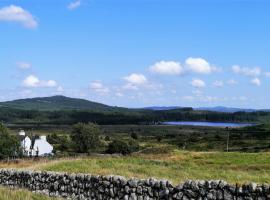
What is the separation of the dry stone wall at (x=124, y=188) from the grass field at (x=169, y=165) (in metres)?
10.8

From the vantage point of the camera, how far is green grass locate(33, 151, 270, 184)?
33281 mm

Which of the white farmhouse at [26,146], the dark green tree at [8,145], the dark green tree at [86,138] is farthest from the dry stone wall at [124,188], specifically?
the dark green tree at [86,138]

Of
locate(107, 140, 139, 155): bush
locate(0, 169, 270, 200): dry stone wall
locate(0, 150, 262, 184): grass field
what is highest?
locate(0, 169, 270, 200): dry stone wall

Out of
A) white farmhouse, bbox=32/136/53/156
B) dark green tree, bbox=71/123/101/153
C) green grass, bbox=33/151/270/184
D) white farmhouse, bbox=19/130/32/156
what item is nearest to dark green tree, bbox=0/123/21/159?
white farmhouse, bbox=19/130/32/156

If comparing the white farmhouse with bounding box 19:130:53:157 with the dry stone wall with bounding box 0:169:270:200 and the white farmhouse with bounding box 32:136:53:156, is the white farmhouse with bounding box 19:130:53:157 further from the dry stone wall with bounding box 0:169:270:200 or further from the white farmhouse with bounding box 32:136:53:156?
the dry stone wall with bounding box 0:169:270:200

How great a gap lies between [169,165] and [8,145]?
55.1 meters

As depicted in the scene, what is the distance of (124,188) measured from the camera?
54.4 ft

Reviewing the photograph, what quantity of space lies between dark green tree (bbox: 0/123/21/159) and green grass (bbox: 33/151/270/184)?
124ft

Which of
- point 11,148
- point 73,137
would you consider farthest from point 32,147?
point 73,137

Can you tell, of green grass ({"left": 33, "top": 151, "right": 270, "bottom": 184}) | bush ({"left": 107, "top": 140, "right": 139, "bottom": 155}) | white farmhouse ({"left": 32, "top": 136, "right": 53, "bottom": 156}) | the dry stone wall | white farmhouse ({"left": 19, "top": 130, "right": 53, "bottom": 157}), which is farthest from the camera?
bush ({"left": 107, "top": 140, "right": 139, "bottom": 155})

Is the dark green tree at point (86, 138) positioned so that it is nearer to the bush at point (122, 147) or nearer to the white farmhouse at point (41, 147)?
the bush at point (122, 147)

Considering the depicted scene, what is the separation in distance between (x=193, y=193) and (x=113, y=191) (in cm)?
330

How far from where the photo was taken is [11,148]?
91.6m

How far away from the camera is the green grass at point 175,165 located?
3328 centimetres
